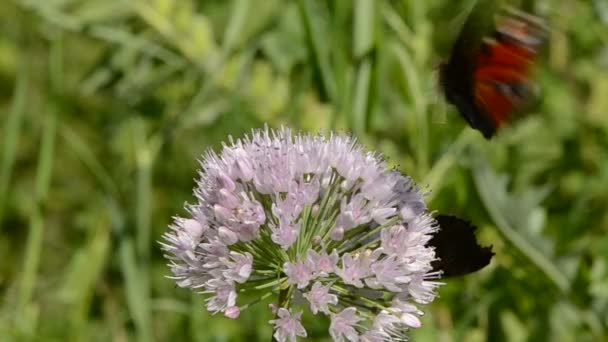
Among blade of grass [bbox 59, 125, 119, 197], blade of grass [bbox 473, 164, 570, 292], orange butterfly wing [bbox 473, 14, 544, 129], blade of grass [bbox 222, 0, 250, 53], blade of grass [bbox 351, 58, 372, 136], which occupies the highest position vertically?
blade of grass [bbox 222, 0, 250, 53]

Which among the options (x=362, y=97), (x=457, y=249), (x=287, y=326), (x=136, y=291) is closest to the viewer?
(x=287, y=326)

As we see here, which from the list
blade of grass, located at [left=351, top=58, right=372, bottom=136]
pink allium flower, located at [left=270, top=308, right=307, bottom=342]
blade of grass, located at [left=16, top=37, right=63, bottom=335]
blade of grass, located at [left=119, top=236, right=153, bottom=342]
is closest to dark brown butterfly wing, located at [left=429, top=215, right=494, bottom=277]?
pink allium flower, located at [left=270, top=308, right=307, bottom=342]

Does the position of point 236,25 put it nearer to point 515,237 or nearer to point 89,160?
point 89,160

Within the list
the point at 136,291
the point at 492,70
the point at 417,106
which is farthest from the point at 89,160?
the point at 492,70

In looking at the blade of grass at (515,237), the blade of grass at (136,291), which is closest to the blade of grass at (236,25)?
the blade of grass at (136,291)

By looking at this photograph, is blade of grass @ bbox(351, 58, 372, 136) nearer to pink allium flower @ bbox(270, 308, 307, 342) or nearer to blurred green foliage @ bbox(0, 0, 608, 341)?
blurred green foliage @ bbox(0, 0, 608, 341)
